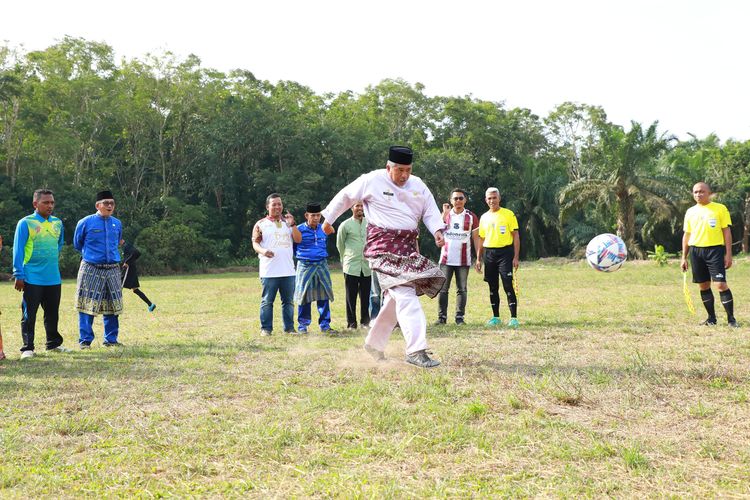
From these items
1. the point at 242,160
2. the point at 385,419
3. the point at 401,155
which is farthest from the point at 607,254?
the point at 242,160

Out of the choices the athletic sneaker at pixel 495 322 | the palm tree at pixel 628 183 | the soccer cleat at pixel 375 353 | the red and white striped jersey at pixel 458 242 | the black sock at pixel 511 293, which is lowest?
the athletic sneaker at pixel 495 322

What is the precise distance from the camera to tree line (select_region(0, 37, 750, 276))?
36.3 meters

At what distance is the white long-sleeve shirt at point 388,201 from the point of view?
254 inches

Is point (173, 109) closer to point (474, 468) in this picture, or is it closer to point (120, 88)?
point (120, 88)

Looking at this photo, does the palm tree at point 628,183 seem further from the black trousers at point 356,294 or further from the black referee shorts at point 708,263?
the black trousers at point 356,294

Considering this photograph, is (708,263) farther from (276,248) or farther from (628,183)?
(628,183)

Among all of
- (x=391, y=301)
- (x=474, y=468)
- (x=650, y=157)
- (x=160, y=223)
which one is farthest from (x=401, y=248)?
(x=160, y=223)

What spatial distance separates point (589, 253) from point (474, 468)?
11.6 m

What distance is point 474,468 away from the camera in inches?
138

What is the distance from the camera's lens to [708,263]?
9.34 meters

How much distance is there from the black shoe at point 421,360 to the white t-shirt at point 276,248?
3.83 meters

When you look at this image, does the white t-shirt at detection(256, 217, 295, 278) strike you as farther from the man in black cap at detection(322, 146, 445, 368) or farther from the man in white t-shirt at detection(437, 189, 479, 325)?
the man in black cap at detection(322, 146, 445, 368)

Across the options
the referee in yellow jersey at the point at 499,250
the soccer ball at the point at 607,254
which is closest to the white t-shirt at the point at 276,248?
the referee in yellow jersey at the point at 499,250

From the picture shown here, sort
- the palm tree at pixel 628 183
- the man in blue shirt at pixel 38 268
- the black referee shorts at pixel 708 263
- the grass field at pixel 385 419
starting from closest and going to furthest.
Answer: the grass field at pixel 385 419
the man in blue shirt at pixel 38 268
the black referee shorts at pixel 708 263
the palm tree at pixel 628 183
